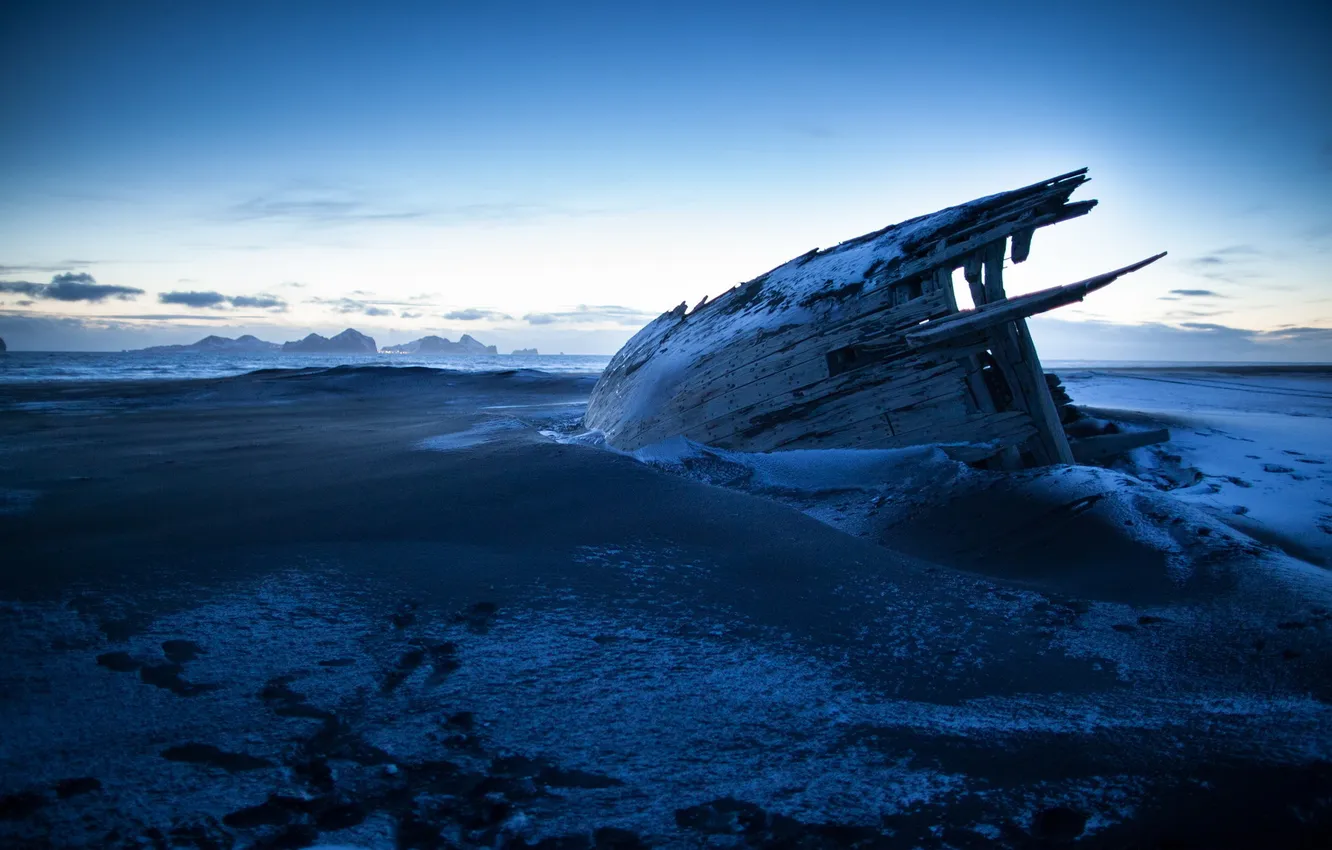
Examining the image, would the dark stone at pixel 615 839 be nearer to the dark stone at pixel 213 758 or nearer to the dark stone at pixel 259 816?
the dark stone at pixel 259 816

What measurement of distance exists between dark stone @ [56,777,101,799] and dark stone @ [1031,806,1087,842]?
1.83 meters

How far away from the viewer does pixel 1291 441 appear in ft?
18.9

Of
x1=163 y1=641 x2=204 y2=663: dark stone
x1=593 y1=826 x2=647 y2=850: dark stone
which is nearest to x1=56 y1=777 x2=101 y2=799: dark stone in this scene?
x1=163 y1=641 x2=204 y2=663: dark stone

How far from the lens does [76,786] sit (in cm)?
124

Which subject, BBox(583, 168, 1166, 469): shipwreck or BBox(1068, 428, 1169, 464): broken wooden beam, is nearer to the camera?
BBox(583, 168, 1166, 469): shipwreck

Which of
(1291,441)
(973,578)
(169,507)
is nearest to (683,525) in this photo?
(973,578)

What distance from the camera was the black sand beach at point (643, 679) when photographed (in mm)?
1224

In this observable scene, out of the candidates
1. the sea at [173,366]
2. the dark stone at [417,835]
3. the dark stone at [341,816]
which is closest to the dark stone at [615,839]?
the dark stone at [417,835]

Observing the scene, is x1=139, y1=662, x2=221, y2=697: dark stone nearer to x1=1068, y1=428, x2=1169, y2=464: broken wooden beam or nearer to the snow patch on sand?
the snow patch on sand

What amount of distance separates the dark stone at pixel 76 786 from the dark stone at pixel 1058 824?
1828mm

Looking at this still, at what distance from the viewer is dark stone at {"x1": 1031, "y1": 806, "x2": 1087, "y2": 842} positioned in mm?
1185

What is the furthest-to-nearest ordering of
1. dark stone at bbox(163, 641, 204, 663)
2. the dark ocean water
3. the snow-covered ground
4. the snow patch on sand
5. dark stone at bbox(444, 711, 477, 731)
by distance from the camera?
the dark ocean water < the snow patch on sand < the snow-covered ground < dark stone at bbox(163, 641, 204, 663) < dark stone at bbox(444, 711, 477, 731)

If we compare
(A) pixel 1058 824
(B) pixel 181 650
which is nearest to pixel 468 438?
(B) pixel 181 650

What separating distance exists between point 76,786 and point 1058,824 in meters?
1.92
